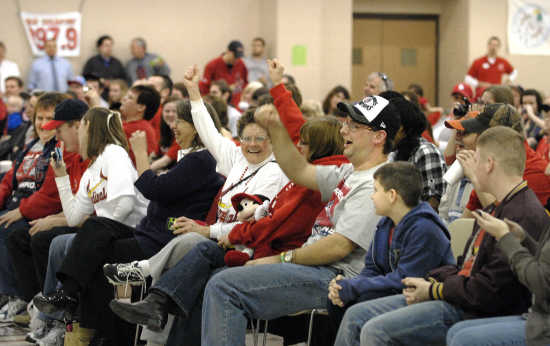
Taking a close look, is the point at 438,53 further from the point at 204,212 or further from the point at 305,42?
the point at 204,212

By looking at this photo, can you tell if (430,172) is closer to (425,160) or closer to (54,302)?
(425,160)

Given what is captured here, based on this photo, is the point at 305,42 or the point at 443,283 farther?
the point at 305,42

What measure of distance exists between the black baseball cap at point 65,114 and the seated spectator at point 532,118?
3848mm

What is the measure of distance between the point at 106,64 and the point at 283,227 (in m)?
7.85

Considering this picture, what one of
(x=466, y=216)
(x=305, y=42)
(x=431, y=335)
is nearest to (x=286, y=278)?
(x=431, y=335)

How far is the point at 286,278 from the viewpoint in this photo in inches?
122

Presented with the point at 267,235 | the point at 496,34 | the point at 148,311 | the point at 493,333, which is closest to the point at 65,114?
the point at 148,311

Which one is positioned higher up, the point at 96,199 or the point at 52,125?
the point at 52,125

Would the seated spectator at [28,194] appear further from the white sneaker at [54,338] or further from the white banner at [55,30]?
the white banner at [55,30]

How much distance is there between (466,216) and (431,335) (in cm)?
116

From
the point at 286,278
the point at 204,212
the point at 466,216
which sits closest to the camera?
the point at 286,278

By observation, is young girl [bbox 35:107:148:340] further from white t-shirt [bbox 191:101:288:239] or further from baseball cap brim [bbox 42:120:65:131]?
white t-shirt [bbox 191:101:288:239]

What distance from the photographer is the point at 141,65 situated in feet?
35.4

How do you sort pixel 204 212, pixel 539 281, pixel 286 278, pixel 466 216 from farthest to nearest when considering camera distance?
pixel 204 212 < pixel 466 216 < pixel 286 278 < pixel 539 281
